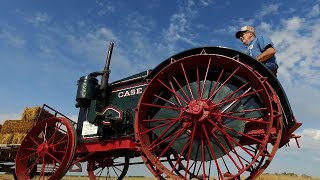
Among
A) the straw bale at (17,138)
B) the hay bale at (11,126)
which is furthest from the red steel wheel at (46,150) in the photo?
the hay bale at (11,126)

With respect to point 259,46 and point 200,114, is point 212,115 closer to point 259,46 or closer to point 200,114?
point 200,114

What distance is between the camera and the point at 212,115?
6715 mm

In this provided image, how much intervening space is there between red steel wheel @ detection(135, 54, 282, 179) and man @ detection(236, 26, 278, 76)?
2.21 ft

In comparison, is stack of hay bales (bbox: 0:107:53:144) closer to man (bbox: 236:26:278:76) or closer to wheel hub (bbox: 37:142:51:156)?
wheel hub (bbox: 37:142:51:156)

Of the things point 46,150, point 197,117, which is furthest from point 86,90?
point 197,117

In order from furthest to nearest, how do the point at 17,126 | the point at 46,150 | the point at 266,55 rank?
1. the point at 17,126
2. the point at 46,150
3. the point at 266,55

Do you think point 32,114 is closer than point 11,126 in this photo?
Yes

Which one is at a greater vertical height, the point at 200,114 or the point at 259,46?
the point at 259,46

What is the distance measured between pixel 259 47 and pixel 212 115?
2.11 m

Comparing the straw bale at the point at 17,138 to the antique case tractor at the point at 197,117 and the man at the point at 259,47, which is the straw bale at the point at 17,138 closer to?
the antique case tractor at the point at 197,117

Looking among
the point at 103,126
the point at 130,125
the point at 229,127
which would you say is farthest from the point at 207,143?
the point at 103,126

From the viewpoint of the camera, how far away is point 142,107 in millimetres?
7574

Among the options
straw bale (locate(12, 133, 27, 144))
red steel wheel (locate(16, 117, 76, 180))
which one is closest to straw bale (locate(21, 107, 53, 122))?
straw bale (locate(12, 133, 27, 144))

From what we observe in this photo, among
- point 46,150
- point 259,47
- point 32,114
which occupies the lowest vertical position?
point 46,150
